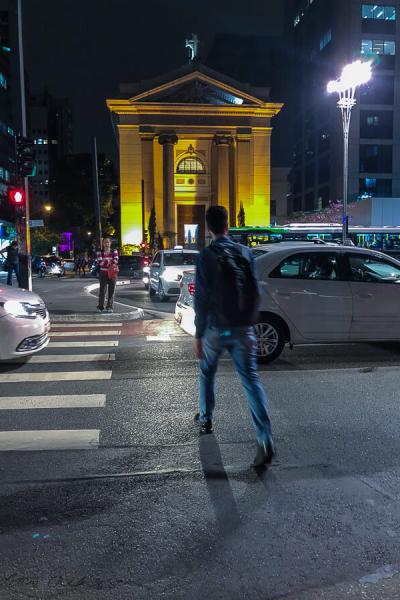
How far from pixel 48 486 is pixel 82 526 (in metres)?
0.71

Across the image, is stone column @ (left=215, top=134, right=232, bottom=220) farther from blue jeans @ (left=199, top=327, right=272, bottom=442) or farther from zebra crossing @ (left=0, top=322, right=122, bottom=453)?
blue jeans @ (left=199, top=327, right=272, bottom=442)

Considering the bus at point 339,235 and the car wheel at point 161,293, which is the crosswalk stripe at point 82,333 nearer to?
the car wheel at point 161,293

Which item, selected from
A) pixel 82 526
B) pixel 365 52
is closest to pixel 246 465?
pixel 82 526

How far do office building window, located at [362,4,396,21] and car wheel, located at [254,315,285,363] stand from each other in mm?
72825

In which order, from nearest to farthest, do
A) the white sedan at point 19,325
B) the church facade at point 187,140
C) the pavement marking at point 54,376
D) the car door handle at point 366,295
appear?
the pavement marking at point 54,376 < the white sedan at point 19,325 < the car door handle at point 366,295 < the church facade at point 187,140

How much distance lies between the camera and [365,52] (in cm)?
6988

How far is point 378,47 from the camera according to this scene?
7019cm

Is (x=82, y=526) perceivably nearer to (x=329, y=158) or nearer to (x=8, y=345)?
(x=8, y=345)

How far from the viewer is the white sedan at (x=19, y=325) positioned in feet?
24.8

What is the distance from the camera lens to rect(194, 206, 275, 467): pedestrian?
427cm

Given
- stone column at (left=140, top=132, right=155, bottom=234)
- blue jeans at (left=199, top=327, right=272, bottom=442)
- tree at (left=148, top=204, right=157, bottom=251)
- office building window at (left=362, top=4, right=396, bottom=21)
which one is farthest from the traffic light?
office building window at (left=362, top=4, right=396, bottom=21)

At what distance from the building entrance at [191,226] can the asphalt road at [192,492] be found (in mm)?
57356

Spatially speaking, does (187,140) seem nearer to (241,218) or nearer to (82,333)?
(241,218)

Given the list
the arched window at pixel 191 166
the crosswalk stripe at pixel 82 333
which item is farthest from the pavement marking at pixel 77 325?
the arched window at pixel 191 166
